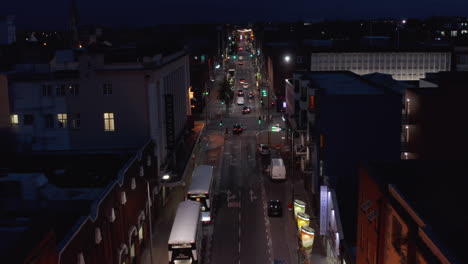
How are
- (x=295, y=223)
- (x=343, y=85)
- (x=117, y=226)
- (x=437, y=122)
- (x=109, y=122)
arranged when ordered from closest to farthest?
1. (x=117, y=226)
2. (x=437, y=122)
3. (x=295, y=223)
4. (x=109, y=122)
5. (x=343, y=85)

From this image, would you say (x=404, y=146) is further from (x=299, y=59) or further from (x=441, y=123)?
(x=299, y=59)

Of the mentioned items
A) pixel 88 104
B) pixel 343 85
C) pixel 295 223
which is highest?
pixel 343 85

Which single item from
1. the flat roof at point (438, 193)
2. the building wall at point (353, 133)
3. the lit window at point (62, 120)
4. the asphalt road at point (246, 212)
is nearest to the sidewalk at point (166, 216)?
the asphalt road at point (246, 212)

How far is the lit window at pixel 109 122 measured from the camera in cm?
3984

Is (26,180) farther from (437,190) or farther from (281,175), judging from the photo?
(281,175)

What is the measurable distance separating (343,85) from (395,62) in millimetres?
36556

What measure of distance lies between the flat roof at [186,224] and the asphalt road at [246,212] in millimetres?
3202

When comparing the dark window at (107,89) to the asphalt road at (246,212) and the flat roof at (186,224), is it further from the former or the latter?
the asphalt road at (246,212)

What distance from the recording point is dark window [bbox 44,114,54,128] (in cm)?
3978

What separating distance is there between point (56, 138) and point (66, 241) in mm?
22213

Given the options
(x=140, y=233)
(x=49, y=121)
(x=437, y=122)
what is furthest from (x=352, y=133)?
(x=49, y=121)

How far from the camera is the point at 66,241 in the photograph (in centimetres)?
1964

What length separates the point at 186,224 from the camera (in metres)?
29.4

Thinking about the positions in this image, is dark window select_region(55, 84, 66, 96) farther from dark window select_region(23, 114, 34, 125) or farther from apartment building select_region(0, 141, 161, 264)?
apartment building select_region(0, 141, 161, 264)
